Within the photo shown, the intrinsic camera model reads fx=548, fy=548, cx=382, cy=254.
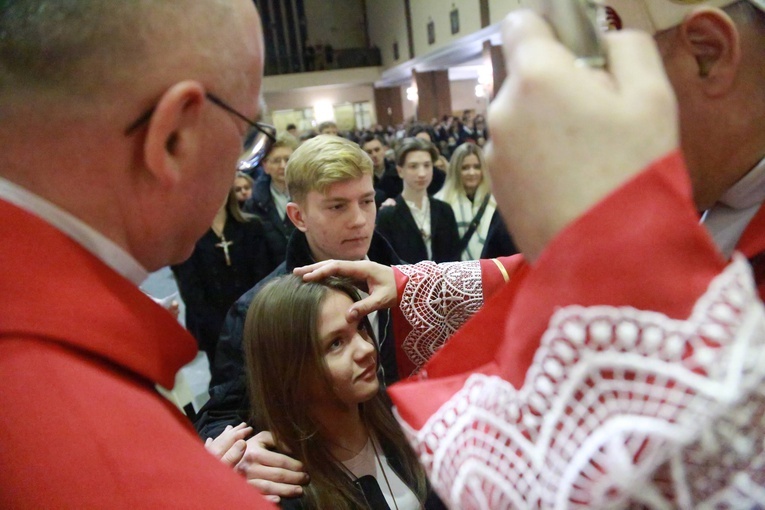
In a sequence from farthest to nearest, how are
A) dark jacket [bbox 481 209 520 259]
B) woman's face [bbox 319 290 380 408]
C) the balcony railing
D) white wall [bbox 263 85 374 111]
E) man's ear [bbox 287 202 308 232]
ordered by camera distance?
white wall [bbox 263 85 374 111]
the balcony railing
dark jacket [bbox 481 209 520 259]
man's ear [bbox 287 202 308 232]
woman's face [bbox 319 290 380 408]

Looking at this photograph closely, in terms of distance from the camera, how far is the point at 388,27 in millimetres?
19109

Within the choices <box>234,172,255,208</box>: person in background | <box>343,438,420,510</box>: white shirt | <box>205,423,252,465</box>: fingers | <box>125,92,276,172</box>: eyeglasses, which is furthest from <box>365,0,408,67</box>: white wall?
<box>125,92,276,172</box>: eyeglasses

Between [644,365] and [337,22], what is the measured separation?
2439 cm

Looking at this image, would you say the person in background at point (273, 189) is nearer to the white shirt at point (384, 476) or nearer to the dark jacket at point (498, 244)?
the dark jacket at point (498, 244)

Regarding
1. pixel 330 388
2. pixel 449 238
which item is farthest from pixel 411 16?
pixel 330 388

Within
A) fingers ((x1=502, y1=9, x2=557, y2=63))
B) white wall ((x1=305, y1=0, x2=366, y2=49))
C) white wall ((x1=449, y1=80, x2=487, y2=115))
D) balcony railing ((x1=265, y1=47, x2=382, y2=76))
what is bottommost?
fingers ((x1=502, y1=9, x2=557, y2=63))

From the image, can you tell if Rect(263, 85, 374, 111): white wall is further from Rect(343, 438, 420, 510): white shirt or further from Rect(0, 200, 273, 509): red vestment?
Rect(0, 200, 273, 509): red vestment

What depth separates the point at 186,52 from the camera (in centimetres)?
60

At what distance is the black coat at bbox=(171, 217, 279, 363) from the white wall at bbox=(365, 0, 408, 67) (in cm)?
1522

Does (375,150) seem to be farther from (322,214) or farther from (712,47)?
(712,47)

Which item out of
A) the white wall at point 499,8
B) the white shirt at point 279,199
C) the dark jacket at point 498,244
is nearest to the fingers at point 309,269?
the dark jacket at point 498,244

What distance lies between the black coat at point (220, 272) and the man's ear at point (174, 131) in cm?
243

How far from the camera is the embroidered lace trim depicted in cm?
111

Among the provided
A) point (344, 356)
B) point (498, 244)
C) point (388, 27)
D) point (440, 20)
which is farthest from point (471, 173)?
point (388, 27)
